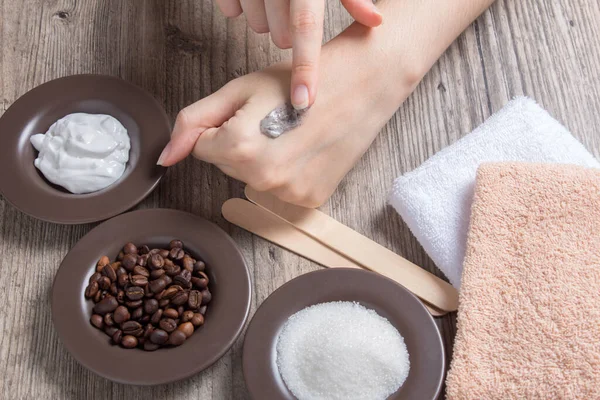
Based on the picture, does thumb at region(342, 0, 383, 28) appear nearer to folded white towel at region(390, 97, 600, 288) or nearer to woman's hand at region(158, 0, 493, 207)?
woman's hand at region(158, 0, 493, 207)

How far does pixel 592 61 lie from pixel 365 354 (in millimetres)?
727

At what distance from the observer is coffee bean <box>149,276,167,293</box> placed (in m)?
0.97

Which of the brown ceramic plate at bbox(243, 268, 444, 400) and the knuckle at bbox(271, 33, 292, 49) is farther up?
the knuckle at bbox(271, 33, 292, 49)

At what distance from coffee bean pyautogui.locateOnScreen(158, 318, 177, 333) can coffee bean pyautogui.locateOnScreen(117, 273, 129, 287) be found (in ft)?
0.27

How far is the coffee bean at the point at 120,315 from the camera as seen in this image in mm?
956

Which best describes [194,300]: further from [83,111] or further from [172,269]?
[83,111]

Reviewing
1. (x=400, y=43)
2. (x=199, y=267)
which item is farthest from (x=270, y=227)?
(x=400, y=43)

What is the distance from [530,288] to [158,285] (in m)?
0.57

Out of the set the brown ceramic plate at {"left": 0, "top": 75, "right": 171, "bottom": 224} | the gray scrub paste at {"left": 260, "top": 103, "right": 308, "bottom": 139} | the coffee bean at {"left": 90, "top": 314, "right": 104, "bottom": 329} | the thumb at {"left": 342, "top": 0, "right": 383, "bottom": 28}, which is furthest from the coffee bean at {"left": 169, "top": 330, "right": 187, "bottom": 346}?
the thumb at {"left": 342, "top": 0, "right": 383, "bottom": 28}

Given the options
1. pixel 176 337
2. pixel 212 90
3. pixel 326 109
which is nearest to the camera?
pixel 176 337

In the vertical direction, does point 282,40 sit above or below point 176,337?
above

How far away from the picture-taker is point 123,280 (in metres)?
0.98

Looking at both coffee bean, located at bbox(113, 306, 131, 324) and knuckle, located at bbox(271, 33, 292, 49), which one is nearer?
coffee bean, located at bbox(113, 306, 131, 324)

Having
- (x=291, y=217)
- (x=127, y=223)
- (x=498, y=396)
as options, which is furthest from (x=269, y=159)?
(x=498, y=396)
